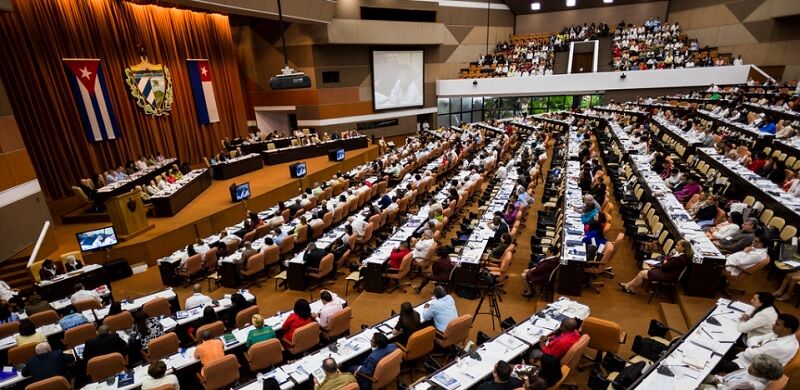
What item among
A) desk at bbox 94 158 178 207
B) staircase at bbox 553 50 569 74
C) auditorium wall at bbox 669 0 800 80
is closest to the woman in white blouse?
desk at bbox 94 158 178 207

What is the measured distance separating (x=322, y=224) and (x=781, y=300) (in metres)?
9.47

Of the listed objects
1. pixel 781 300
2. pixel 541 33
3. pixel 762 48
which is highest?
pixel 541 33

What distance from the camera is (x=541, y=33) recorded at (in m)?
32.0

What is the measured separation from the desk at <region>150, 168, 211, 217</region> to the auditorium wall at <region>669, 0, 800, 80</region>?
28382 millimetres

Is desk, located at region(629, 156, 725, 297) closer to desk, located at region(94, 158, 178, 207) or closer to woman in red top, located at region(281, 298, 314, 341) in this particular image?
woman in red top, located at region(281, 298, 314, 341)

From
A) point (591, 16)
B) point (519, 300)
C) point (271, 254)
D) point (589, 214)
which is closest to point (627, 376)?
point (519, 300)

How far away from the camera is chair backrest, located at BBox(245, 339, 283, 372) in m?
5.57

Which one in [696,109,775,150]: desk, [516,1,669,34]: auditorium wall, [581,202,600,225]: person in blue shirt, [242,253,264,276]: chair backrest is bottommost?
[242,253,264,276]: chair backrest

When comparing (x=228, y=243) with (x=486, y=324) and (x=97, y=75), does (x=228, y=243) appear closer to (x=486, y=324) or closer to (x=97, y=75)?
(x=486, y=324)

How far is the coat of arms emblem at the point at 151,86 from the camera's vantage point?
16922mm

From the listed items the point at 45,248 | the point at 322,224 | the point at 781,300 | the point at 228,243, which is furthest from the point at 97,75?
the point at 781,300

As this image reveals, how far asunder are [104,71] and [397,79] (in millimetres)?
16853

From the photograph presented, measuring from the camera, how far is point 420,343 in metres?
5.62

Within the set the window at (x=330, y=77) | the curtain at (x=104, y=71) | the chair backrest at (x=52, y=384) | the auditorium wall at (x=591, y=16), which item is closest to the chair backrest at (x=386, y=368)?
the chair backrest at (x=52, y=384)
